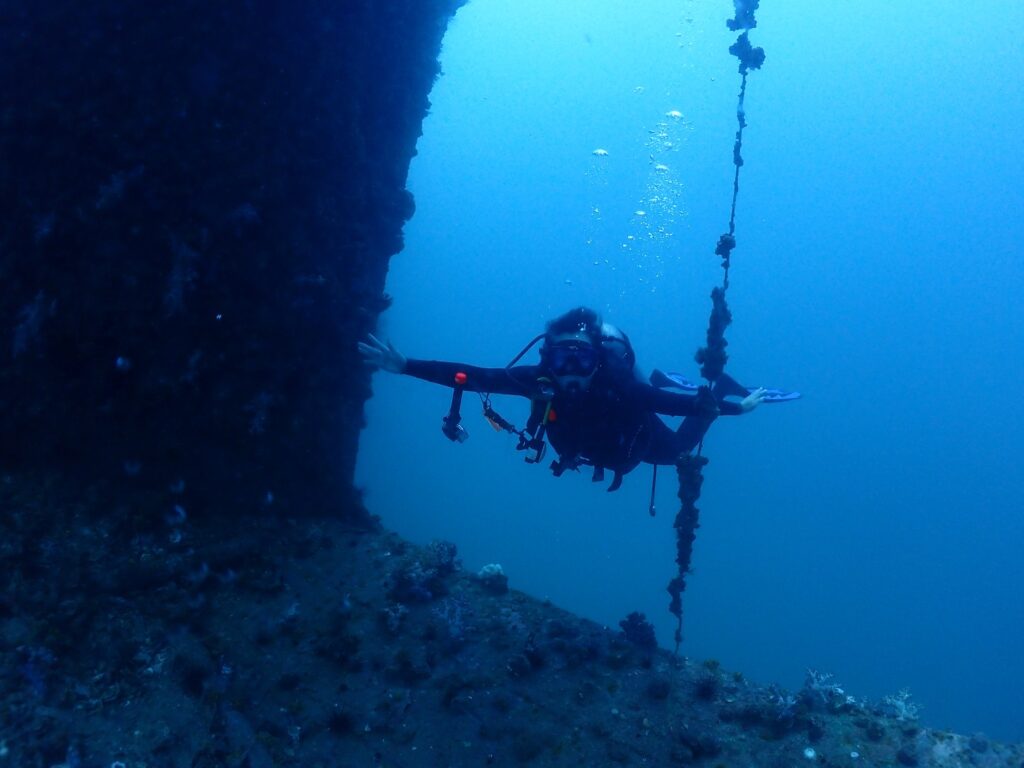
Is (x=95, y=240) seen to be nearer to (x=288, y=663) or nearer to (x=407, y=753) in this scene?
(x=288, y=663)

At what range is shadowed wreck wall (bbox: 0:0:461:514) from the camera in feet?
17.4

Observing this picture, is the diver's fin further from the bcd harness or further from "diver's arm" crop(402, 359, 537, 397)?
"diver's arm" crop(402, 359, 537, 397)

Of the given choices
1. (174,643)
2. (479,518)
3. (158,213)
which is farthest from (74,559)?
(479,518)

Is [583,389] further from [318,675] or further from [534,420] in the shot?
[318,675]

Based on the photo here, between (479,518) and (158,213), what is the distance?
7680 cm

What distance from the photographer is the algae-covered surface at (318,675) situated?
4332mm

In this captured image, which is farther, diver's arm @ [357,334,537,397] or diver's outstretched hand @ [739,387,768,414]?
diver's outstretched hand @ [739,387,768,414]

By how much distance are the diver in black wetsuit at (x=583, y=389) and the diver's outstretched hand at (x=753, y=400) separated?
0.01 metres

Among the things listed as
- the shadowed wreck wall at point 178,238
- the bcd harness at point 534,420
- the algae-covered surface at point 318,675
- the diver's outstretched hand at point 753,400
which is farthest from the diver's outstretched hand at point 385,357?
the diver's outstretched hand at point 753,400

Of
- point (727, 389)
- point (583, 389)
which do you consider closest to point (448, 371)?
point (583, 389)

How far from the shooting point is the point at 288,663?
18.0ft

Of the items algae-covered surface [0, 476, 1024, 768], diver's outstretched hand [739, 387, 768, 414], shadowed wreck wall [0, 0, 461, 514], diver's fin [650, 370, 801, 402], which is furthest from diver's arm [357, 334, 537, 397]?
diver's fin [650, 370, 801, 402]

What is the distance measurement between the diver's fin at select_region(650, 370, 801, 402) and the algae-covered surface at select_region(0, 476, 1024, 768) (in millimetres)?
3248

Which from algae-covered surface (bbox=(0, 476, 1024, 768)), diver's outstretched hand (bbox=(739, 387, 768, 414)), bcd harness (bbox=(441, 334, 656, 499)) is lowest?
algae-covered surface (bbox=(0, 476, 1024, 768))
